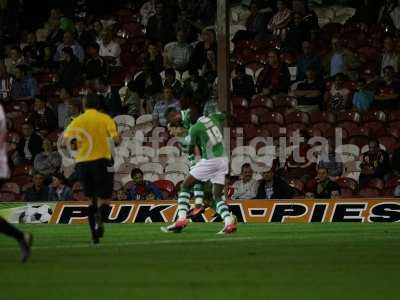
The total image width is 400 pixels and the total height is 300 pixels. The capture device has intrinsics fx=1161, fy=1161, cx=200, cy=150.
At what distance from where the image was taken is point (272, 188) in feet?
72.9

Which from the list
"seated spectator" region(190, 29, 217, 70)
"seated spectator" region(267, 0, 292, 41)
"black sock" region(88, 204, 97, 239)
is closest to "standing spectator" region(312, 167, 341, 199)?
"seated spectator" region(190, 29, 217, 70)

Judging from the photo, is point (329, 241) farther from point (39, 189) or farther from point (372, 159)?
point (39, 189)

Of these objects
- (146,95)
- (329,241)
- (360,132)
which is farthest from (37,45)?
(329,241)

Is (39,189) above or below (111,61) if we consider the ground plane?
below

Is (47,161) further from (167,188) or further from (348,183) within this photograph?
(348,183)

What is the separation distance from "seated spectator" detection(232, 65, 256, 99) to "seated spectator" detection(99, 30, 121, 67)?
3644 mm

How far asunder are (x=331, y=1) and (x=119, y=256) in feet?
50.0

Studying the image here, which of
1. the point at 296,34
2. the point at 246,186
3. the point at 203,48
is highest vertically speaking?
the point at 296,34

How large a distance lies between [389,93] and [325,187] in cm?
279

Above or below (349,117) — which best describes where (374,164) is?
below

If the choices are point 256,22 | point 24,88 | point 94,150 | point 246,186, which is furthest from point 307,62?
point 94,150

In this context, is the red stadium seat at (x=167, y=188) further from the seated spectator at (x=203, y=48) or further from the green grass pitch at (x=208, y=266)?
the green grass pitch at (x=208, y=266)

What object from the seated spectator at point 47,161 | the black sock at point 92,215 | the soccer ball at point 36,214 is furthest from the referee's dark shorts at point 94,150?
the seated spectator at point 47,161

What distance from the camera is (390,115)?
76.9 feet
